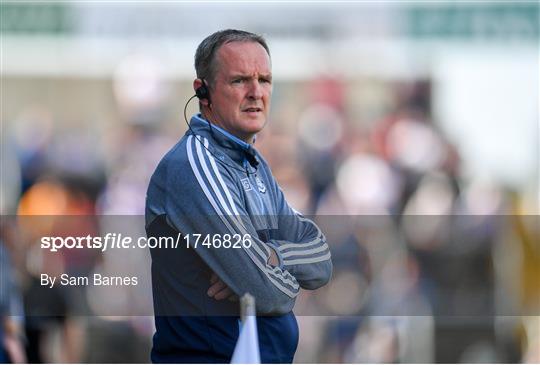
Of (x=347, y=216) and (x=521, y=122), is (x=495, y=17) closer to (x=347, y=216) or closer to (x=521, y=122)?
(x=521, y=122)

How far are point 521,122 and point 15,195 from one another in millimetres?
1522

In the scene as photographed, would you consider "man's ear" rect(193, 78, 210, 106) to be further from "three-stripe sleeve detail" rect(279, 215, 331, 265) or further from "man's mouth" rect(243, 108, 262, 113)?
"three-stripe sleeve detail" rect(279, 215, 331, 265)

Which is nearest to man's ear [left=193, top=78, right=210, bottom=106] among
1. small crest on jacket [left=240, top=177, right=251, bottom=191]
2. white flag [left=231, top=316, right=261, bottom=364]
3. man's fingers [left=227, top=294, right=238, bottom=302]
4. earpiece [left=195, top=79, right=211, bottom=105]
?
earpiece [left=195, top=79, right=211, bottom=105]

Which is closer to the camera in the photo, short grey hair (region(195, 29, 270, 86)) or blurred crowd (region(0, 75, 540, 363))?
short grey hair (region(195, 29, 270, 86))

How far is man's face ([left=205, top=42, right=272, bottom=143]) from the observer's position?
4.33 m

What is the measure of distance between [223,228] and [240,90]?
0.39 metres

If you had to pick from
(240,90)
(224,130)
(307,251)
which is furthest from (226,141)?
(307,251)

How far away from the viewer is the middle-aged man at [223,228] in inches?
168

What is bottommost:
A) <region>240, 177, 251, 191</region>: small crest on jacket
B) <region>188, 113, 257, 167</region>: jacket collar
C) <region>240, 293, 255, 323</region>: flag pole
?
<region>240, 293, 255, 323</region>: flag pole

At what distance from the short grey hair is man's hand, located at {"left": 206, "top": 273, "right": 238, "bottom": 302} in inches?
22.6

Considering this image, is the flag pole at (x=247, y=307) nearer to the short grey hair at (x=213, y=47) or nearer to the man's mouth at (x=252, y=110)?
the man's mouth at (x=252, y=110)

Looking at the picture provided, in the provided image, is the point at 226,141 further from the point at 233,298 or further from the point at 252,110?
the point at 233,298

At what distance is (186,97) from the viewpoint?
14.7ft

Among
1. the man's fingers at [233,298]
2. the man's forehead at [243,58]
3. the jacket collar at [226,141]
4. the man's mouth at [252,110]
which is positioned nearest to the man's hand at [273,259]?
the man's fingers at [233,298]
